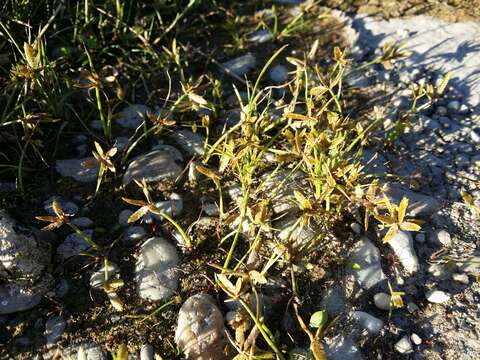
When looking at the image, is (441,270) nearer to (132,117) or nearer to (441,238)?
(441,238)

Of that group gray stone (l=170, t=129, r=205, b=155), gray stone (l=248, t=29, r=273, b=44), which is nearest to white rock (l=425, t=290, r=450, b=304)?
gray stone (l=170, t=129, r=205, b=155)

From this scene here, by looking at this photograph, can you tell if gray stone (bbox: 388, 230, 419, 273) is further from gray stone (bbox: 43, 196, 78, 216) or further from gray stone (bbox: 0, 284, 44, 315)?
gray stone (bbox: 0, 284, 44, 315)

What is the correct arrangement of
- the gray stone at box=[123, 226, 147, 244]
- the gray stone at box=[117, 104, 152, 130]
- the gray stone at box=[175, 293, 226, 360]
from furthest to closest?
1. the gray stone at box=[117, 104, 152, 130]
2. the gray stone at box=[123, 226, 147, 244]
3. the gray stone at box=[175, 293, 226, 360]

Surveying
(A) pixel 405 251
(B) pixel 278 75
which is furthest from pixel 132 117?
(A) pixel 405 251

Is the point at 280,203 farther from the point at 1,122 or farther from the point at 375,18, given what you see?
the point at 375,18

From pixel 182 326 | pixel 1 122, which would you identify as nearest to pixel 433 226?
pixel 182 326

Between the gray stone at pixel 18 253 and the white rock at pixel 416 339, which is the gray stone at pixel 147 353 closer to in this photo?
the gray stone at pixel 18 253
